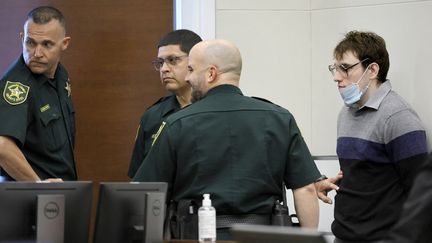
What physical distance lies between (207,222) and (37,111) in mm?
1448

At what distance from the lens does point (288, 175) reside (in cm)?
369

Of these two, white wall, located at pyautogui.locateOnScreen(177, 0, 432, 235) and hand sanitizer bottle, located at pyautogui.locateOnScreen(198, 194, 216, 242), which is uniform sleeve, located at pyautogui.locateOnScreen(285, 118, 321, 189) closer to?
hand sanitizer bottle, located at pyautogui.locateOnScreen(198, 194, 216, 242)

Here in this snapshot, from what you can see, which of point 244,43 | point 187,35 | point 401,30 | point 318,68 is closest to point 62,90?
point 187,35

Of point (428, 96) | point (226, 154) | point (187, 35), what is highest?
point (187, 35)

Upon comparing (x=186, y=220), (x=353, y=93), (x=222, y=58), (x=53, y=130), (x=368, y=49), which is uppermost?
(x=368, y=49)

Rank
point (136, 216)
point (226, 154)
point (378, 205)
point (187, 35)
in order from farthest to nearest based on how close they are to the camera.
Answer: point (187, 35)
point (378, 205)
point (226, 154)
point (136, 216)

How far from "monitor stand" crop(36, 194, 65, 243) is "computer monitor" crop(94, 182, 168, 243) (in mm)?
171

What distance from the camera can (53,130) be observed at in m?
4.42

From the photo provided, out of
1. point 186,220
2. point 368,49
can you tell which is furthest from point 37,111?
point 368,49

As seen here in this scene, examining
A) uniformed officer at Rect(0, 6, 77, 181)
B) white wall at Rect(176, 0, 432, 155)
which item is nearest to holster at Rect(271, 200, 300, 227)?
uniformed officer at Rect(0, 6, 77, 181)

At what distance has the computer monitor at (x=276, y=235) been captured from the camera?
6.26 feet

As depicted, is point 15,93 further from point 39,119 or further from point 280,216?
point 280,216

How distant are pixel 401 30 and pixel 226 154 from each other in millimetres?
1834

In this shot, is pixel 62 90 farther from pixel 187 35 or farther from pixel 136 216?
pixel 136 216
